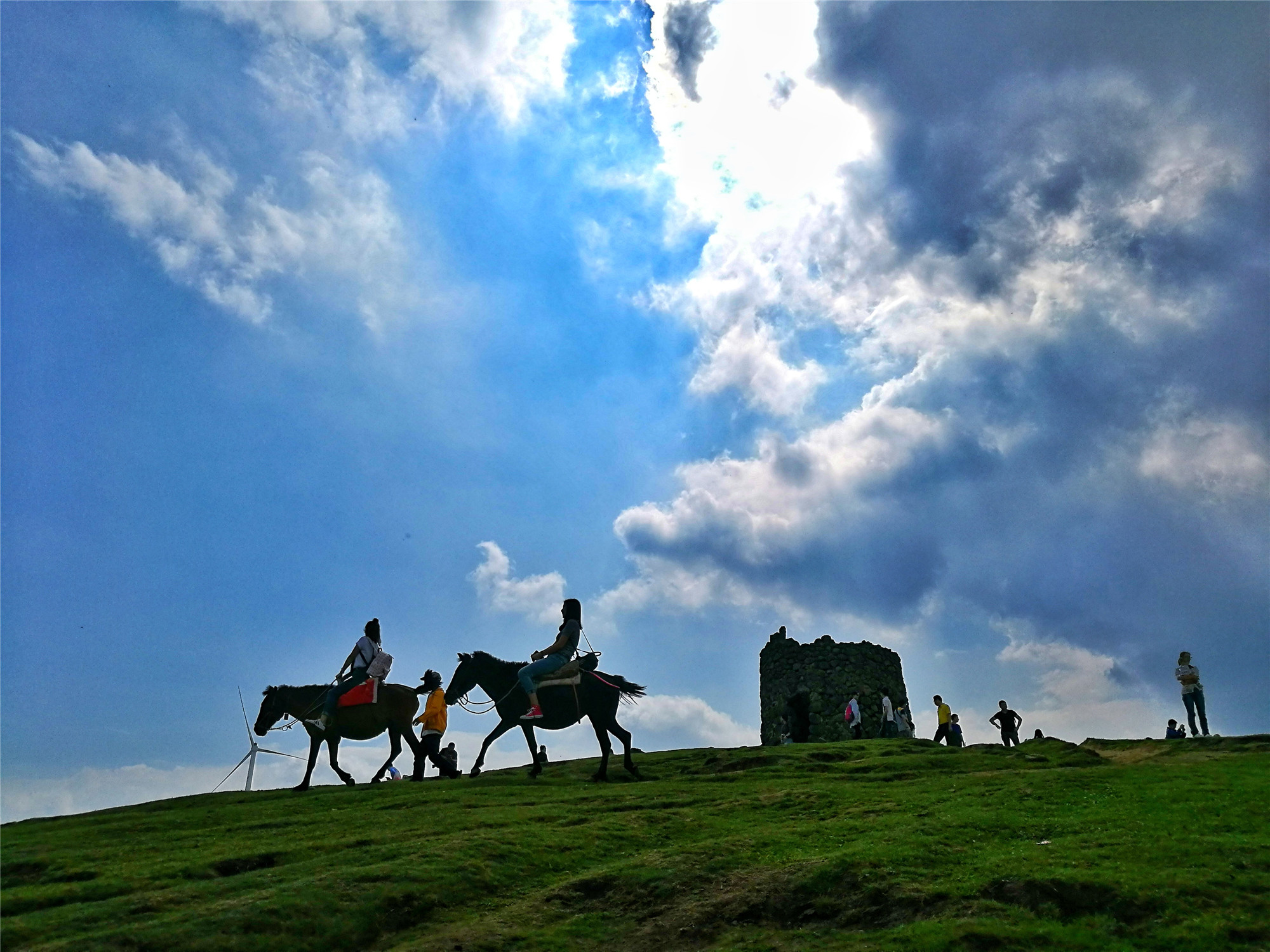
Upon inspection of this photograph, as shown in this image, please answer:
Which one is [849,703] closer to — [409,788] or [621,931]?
[409,788]

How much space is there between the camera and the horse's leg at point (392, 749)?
25.5 metres

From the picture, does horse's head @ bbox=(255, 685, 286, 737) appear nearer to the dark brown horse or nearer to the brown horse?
the brown horse

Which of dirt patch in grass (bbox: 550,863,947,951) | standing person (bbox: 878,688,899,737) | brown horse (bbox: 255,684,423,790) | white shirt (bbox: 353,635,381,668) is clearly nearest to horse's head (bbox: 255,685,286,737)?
brown horse (bbox: 255,684,423,790)

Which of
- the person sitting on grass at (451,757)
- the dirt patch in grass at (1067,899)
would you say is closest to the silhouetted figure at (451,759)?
the person sitting on grass at (451,757)

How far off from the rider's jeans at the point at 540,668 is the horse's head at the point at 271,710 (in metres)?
7.64

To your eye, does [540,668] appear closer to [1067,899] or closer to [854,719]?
[1067,899]

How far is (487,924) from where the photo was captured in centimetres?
1288

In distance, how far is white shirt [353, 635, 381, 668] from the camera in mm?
24422

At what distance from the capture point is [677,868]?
14.8 m

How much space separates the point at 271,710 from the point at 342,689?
15.9 feet

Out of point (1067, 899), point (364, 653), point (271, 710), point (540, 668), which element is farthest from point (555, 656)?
point (1067, 899)

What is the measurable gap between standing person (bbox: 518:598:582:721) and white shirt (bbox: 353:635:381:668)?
11.8 ft

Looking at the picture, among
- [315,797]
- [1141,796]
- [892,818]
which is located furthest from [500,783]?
[1141,796]

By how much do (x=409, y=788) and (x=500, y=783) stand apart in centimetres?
221
